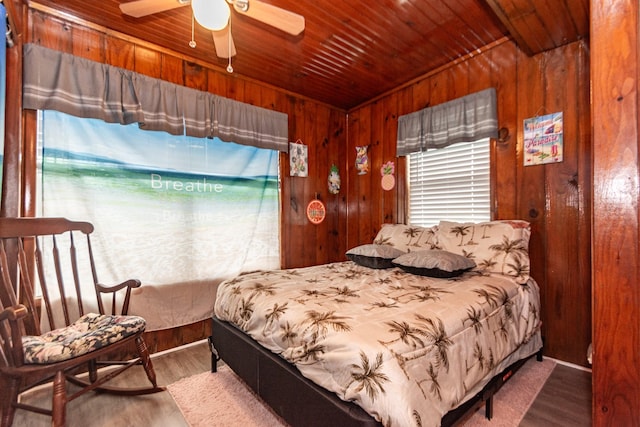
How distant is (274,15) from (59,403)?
2221mm

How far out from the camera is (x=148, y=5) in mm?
1624

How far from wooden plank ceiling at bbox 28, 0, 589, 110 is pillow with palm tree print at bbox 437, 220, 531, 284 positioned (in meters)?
1.37

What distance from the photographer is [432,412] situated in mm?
1059

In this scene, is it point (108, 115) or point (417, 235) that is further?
point (417, 235)

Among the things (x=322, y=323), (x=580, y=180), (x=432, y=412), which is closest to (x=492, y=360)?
(x=432, y=412)

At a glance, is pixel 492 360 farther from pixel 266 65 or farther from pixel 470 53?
pixel 266 65

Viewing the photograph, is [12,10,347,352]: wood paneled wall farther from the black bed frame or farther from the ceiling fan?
the black bed frame

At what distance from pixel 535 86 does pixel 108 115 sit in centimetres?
325

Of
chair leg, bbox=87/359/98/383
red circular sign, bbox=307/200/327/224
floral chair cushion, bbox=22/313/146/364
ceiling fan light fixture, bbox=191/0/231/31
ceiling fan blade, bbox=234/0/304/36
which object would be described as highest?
ceiling fan blade, bbox=234/0/304/36

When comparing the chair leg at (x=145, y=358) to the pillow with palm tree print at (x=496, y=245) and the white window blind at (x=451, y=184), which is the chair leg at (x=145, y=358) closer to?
the pillow with palm tree print at (x=496, y=245)

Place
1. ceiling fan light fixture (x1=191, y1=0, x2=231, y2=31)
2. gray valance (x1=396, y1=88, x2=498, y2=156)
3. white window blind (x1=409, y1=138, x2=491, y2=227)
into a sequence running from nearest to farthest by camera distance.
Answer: ceiling fan light fixture (x1=191, y1=0, x2=231, y2=31) < gray valance (x1=396, y1=88, x2=498, y2=156) < white window blind (x1=409, y1=138, x2=491, y2=227)

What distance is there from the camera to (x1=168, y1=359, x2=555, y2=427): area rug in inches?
62.3

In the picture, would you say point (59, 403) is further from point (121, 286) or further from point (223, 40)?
point (223, 40)

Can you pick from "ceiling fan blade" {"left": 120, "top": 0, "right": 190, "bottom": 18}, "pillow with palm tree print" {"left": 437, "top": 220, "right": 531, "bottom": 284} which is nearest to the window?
"ceiling fan blade" {"left": 120, "top": 0, "right": 190, "bottom": 18}
